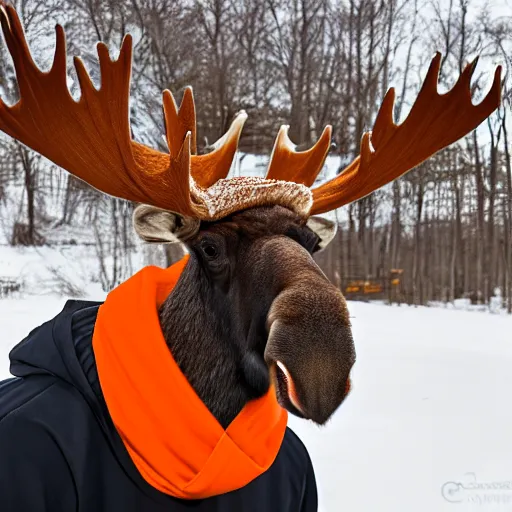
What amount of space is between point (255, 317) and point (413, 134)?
0.62 meters

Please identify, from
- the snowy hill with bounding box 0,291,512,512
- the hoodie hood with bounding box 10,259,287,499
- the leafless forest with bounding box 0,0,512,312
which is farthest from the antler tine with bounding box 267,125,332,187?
the leafless forest with bounding box 0,0,512,312

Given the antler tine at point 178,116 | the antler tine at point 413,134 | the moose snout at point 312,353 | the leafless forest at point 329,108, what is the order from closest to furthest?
the moose snout at point 312,353 → the antler tine at point 413,134 → the antler tine at point 178,116 → the leafless forest at point 329,108

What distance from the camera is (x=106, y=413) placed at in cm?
96

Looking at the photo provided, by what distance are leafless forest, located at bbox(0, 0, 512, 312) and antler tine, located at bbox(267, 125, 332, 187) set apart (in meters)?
3.37

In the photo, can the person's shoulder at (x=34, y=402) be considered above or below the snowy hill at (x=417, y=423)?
above

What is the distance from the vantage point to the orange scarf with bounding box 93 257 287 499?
929 mm

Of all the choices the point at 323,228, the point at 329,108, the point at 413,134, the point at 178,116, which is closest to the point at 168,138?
the point at 178,116

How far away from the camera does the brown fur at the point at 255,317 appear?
0.75m

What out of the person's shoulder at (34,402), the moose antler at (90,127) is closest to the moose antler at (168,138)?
the moose antler at (90,127)

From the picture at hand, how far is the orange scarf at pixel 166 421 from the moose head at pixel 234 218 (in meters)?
0.08

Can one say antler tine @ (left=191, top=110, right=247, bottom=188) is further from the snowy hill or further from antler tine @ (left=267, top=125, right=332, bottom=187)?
the snowy hill

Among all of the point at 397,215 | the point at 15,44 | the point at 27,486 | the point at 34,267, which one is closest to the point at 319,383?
the point at 27,486

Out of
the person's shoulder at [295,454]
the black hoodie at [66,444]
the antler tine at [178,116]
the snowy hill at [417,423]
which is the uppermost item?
the antler tine at [178,116]

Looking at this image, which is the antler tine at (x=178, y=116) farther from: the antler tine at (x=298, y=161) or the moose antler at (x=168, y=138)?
the antler tine at (x=298, y=161)
